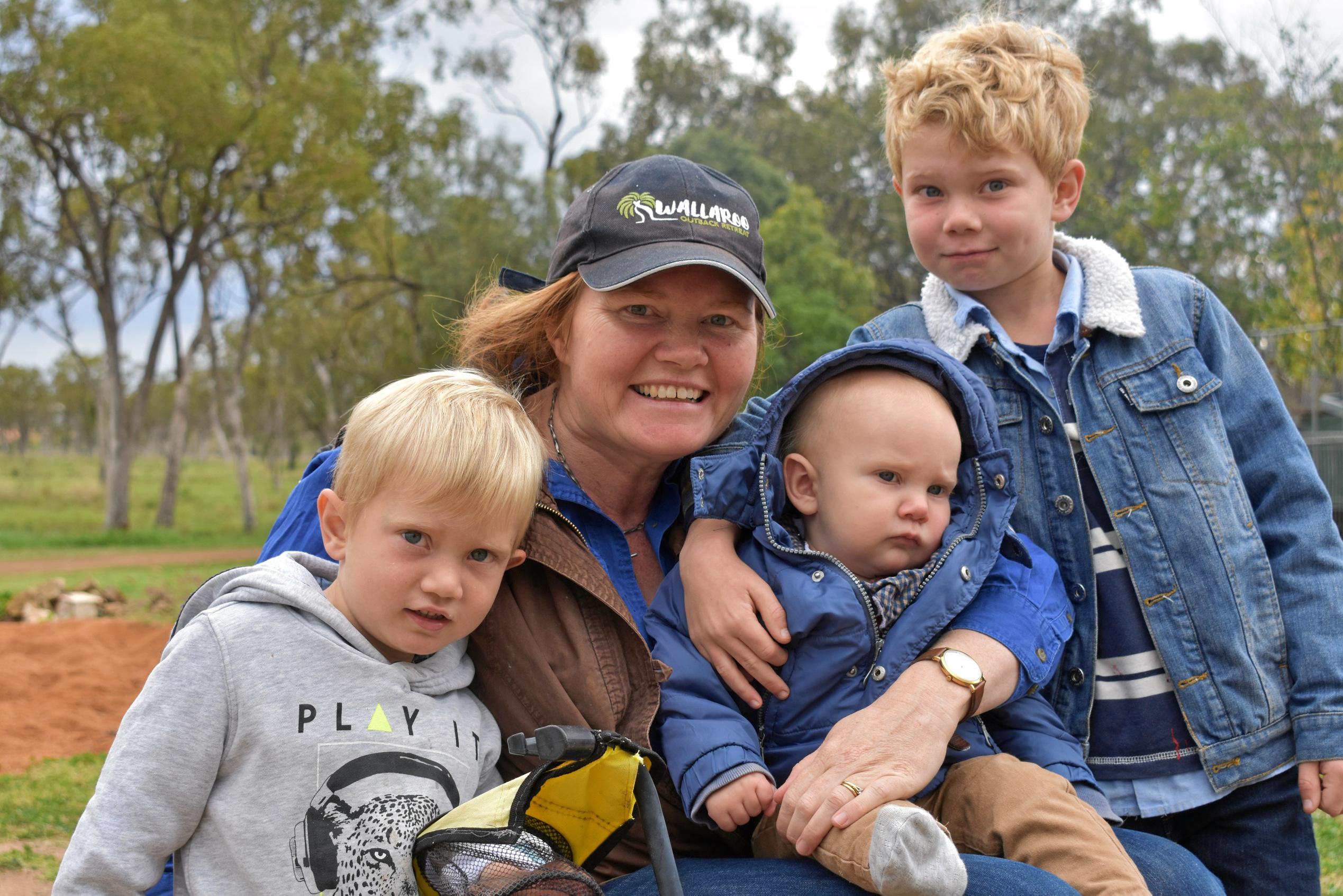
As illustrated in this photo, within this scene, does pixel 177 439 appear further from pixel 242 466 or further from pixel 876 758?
pixel 876 758

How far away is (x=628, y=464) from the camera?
108 inches

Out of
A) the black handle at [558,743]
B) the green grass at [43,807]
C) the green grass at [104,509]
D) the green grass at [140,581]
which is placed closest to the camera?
the black handle at [558,743]

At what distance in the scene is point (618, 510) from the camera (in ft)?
9.27

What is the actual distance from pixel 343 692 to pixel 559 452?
3.00 feet

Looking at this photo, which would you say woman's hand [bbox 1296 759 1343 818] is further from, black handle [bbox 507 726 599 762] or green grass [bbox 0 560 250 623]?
green grass [bbox 0 560 250 623]

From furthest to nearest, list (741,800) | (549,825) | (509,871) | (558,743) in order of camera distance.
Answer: (741,800)
(549,825)
(509,871)
(558,743)

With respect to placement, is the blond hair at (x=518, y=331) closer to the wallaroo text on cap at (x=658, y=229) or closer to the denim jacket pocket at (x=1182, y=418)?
the wallaroo text on cap at (x=658, y=229)

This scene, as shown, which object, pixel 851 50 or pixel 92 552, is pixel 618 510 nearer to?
pixel 92 552

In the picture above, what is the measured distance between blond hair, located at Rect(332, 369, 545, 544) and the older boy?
0.53m

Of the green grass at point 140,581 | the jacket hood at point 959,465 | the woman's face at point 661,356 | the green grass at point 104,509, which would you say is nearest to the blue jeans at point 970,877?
the jacket hood at point 959,465

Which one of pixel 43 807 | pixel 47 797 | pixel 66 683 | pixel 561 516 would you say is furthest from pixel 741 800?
pixel 66 683

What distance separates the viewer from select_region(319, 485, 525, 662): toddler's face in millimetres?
2039

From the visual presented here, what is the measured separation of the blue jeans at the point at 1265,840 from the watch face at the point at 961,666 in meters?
0.71

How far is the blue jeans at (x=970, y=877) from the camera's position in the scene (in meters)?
1.86
